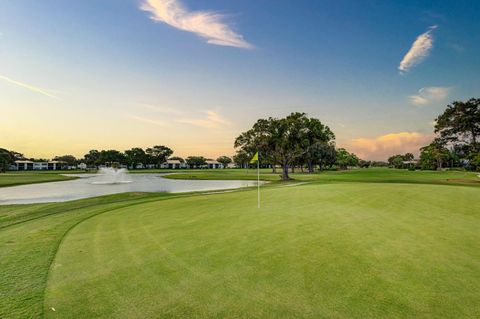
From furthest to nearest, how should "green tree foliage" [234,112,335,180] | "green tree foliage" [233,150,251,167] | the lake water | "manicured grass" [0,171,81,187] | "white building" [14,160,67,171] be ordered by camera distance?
"white building" [14,160,67,171]
"green tree foliage" [233,150,251,167]
"green tree foliage" [234,112,335,180]
"manicured grass" [0,171,81,187]
the lake water

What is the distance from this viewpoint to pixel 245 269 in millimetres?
4727

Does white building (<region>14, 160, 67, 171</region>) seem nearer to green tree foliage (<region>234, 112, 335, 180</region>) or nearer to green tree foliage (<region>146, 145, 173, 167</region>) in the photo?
green tree foliage (<region>146, 145, 173, 167</region>)

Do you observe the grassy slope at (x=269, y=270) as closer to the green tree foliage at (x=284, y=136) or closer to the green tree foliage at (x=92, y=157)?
the green tree foliage at (x=284, y=136)

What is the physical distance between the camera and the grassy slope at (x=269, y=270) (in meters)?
3.46

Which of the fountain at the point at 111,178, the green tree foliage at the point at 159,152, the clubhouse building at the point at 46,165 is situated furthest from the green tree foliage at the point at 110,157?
the fountain at the point at 111,178

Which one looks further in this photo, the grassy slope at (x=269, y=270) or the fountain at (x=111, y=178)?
the fountain at (x=111, y=178)

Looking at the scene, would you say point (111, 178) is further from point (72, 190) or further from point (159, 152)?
point (159, 152)


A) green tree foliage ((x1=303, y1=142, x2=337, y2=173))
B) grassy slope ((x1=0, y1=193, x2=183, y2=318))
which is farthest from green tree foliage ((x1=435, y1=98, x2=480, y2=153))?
grassy slope ((x1=0, y1=193, x2=183, y2=318))

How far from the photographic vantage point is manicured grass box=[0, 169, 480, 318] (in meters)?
3.47

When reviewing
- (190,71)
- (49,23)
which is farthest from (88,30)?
(190,71)

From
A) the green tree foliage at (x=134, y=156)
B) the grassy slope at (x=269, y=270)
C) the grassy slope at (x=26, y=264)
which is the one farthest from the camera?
the green tree foliage at (x=134, y=156)

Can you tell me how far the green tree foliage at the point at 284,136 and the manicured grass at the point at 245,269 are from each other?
36041 mm

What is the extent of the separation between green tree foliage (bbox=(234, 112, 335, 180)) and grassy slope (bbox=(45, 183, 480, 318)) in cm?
3621

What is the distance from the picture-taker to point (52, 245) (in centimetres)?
679
